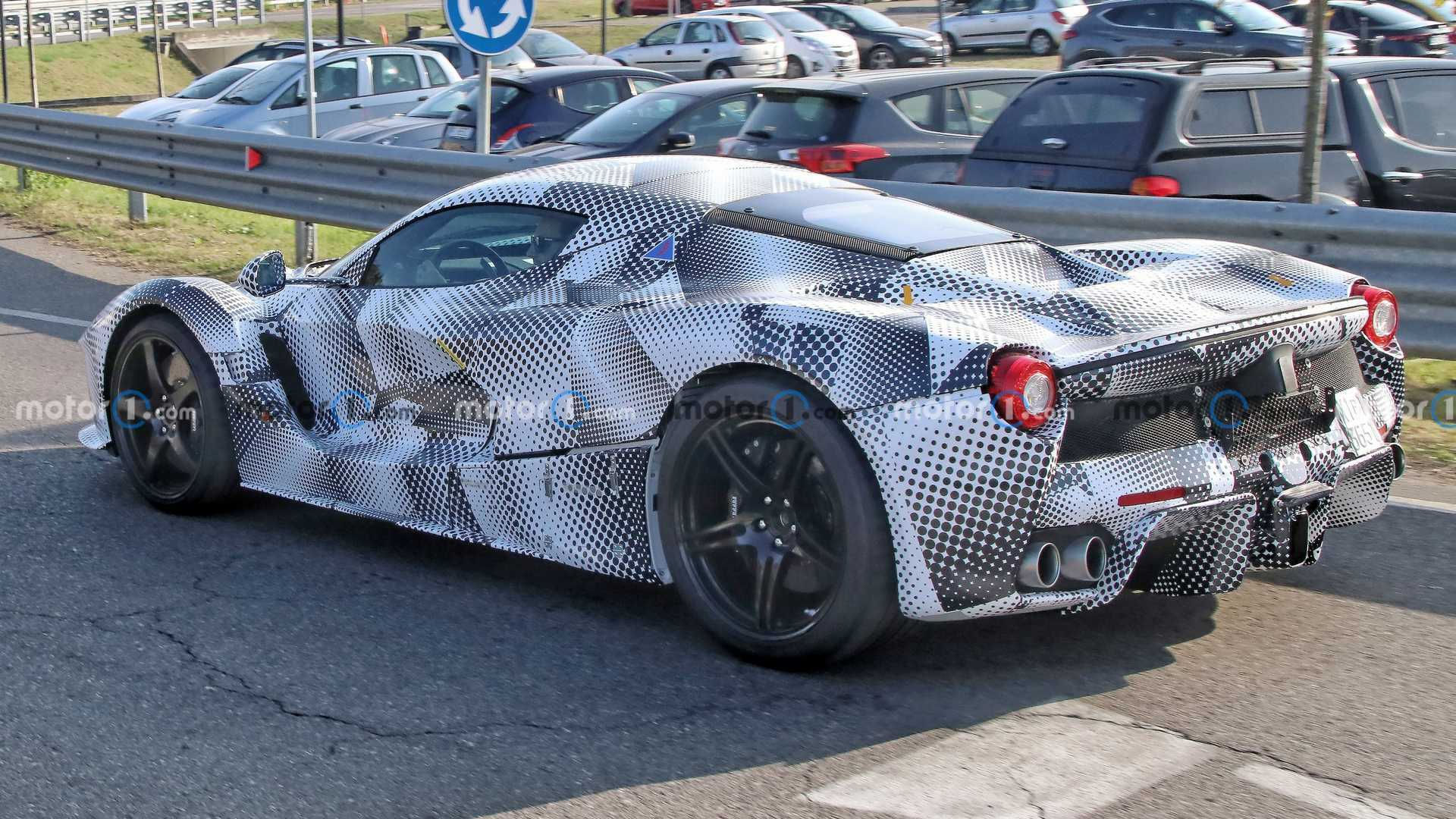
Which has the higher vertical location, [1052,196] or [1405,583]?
[1052,196]

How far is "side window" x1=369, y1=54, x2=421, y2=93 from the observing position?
20516 mm

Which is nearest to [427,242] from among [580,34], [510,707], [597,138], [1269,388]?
[510,707]

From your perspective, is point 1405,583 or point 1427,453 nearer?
point 1405,583

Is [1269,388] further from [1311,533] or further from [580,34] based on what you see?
[580,34]

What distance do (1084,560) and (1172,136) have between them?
5.70 m

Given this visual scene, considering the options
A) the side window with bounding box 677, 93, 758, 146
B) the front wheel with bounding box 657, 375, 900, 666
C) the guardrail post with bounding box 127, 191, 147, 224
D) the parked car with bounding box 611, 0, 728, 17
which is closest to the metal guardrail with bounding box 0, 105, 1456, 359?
the guardrail post with bounding box 127, 191, 147, 224

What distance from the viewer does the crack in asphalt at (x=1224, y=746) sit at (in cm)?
349

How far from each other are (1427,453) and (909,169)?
5372mm

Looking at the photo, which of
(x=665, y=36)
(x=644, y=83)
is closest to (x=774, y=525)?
(x=644, y=83)

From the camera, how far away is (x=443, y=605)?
4.82m

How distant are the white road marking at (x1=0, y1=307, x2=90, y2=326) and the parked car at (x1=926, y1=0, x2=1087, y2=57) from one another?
1038 inches

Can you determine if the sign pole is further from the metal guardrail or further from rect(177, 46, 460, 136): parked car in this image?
rect(177, 46, 460, 136): parked car

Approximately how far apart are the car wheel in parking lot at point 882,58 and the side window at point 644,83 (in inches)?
616

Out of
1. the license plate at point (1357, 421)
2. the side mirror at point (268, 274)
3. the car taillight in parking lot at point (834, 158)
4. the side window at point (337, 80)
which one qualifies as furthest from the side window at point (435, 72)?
the license plate at point (1357, 421)
